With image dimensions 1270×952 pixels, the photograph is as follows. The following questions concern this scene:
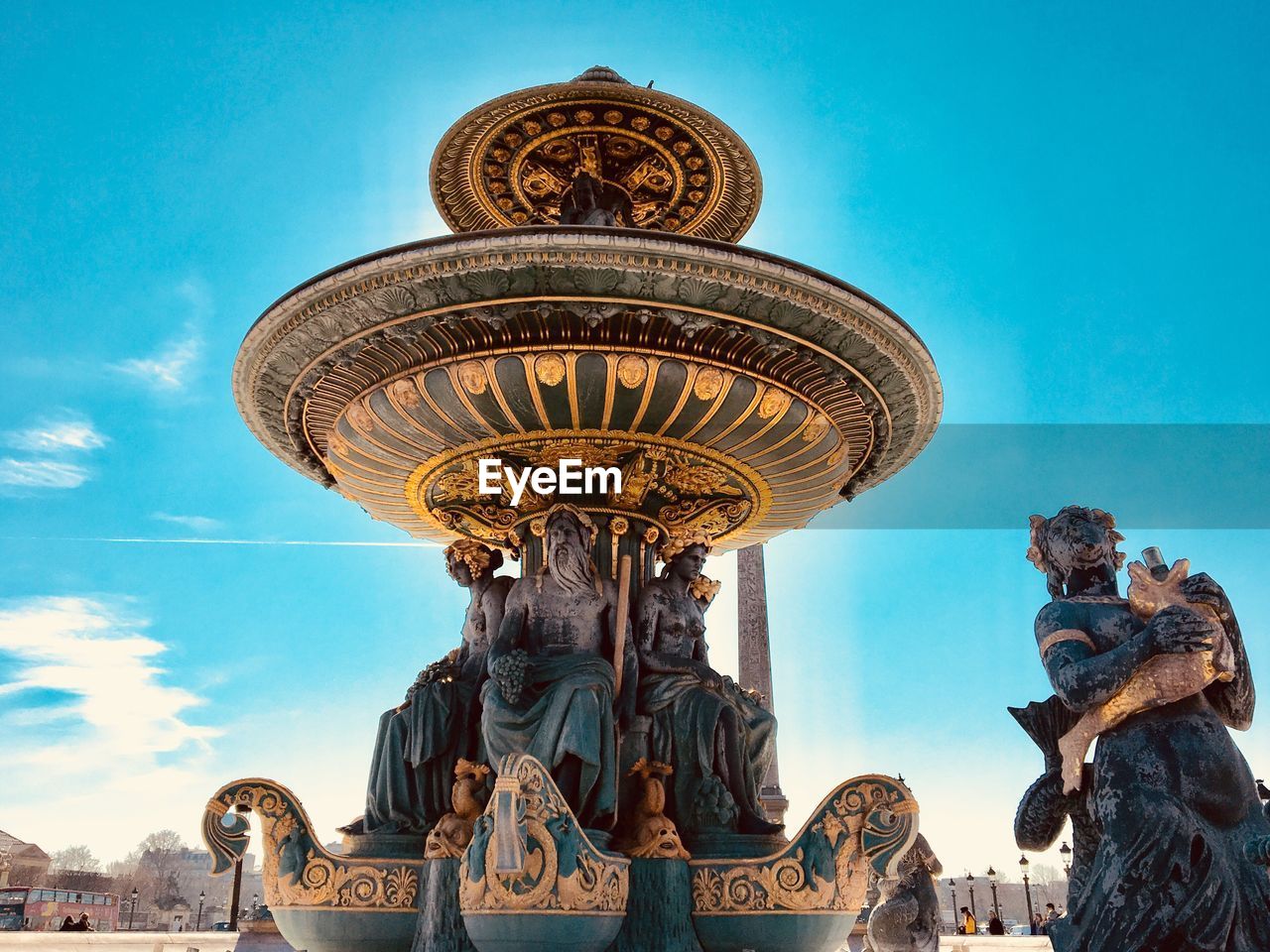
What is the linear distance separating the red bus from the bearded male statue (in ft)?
59.5

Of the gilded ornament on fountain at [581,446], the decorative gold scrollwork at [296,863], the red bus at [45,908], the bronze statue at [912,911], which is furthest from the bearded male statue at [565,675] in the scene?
the red bus at [45,908]

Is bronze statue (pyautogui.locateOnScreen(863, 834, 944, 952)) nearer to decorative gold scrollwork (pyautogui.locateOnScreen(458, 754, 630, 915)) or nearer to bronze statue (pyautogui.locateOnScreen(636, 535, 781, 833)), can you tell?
bronze statue (pyautogui.locateOnScreen(636, 535, 781, 833))

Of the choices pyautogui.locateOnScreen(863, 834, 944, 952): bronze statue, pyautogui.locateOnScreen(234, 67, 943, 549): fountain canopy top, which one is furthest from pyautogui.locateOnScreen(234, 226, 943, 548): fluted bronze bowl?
pyautogui.locateOnScreen(863, 834, 944, 952): bronze statue

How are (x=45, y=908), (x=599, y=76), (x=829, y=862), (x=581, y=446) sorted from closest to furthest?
(x=829, y=862) → (x=581, y=446) → (x=599, y=76) → (x=45, y=908)

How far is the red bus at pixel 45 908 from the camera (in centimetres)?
A: 2509

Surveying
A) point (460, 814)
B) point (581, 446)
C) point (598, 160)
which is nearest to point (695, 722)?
point (460, 814)

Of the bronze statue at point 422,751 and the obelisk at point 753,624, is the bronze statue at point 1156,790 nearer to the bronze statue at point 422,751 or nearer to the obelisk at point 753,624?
the bronze statue at point 422,751

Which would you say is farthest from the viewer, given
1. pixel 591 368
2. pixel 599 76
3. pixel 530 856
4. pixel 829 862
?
pixel 599 76

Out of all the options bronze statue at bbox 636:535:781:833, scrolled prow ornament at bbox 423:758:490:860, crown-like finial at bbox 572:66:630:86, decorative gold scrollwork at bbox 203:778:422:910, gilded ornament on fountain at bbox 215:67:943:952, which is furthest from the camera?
crown-like finial at bbox 572:66:630:86

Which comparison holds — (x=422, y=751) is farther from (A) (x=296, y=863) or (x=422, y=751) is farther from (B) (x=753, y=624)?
(B) (x=753, y=624)

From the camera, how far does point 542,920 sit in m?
4.86

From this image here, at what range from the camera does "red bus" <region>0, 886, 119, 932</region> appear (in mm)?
25094

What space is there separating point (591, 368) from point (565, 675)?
1783 mm

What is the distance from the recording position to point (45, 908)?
100.0 ft
